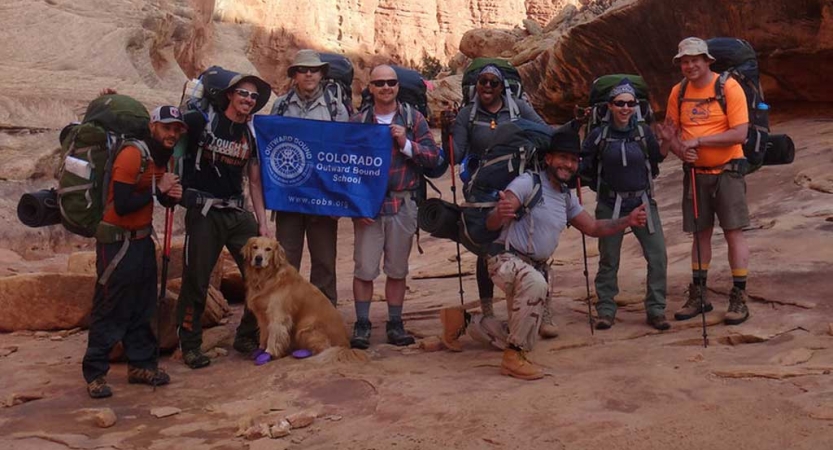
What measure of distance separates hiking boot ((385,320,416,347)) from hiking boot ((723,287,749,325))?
2678mm

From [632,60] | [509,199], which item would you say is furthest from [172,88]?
[509,199]

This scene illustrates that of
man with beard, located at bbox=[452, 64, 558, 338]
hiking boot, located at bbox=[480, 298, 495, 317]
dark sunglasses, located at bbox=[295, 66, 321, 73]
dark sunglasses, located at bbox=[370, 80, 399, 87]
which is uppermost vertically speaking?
dark sunglasses, located at bbox=[295, 66, 321, 73]

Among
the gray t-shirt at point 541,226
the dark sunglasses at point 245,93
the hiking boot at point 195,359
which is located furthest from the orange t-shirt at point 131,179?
the gray t-shirt at point 541,226

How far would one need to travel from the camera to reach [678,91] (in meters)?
7.30

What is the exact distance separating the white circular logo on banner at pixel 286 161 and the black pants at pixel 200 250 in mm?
493

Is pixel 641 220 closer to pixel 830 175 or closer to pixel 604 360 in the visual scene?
pixel 604 360

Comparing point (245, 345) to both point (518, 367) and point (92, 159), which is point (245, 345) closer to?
point (92, 159)

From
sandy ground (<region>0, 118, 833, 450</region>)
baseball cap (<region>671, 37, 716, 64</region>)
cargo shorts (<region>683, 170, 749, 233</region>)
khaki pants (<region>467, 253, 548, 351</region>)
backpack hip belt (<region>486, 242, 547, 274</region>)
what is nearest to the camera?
sandy ground (<region>0, 118, 833, 450</region>)

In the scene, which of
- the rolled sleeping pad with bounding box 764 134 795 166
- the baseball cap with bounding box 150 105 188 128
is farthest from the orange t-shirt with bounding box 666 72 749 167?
the baseball cap with bounding box 150 105 188 128

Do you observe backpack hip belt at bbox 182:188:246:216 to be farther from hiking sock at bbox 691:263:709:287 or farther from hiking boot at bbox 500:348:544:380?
hiking sock at bbox 691:263:709:287

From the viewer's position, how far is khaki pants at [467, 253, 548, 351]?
616 centimetres

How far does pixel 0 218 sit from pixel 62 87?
3364mm

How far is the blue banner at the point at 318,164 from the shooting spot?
7375 millimetres

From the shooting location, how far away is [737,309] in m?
7.15
